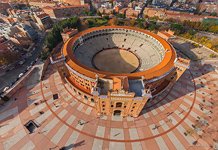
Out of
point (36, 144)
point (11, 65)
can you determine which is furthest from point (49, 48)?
point (36, 144)

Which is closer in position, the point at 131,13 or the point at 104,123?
the point at 104,123

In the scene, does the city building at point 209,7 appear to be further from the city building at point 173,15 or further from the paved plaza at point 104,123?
the paved plaza at point 104,123

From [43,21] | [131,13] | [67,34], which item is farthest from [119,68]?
[131,13]

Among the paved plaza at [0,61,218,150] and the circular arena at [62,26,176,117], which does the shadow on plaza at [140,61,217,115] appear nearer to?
the paved plaza at [0,61,218,150]

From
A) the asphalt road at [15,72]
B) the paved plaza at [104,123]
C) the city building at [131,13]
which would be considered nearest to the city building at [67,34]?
the paved plaza at [104,123]

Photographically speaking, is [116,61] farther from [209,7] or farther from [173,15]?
[209,7]

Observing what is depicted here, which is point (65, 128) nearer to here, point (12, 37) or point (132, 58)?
point (132, 58)
